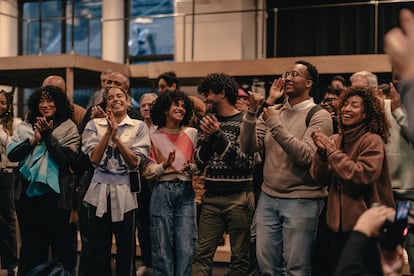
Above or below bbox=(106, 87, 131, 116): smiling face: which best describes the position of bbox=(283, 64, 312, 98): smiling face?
above

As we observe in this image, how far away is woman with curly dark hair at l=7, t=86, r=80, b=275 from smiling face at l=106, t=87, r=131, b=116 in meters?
0.41

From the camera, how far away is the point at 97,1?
1237cm

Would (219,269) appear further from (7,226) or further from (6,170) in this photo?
(6,170)

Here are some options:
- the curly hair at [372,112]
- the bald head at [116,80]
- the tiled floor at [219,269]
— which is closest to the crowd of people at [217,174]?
the curly hair at [372,112]

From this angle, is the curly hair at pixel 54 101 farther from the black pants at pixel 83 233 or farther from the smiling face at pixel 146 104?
the smiling face at pixel 146 104

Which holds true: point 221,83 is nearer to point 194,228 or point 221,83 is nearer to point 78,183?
point 194,228

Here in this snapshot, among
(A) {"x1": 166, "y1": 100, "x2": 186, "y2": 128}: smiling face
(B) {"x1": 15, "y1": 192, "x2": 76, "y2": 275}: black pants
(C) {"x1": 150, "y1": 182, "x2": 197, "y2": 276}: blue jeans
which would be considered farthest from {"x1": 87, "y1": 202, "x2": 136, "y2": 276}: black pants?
(A) {"x1": 166, "y1": 100, "x2": 186, "y2": 128}: smiling face

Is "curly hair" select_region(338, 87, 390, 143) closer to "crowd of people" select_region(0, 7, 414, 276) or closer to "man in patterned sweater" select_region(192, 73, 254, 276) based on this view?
"crowd of people" select_region(0, 7, 414, 276)

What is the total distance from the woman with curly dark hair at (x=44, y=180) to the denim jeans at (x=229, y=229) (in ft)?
3.25

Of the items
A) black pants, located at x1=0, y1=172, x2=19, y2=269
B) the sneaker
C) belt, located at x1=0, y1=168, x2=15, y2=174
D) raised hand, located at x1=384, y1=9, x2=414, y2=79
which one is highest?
raised hand, located at x1=384, y1=9, x2=414, y2=79

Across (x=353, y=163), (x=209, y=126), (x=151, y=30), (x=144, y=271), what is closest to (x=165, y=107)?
(x=209, y=126)

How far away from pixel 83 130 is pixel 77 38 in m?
7.39

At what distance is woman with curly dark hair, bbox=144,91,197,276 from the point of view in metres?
4.84

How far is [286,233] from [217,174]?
2.46 ft
